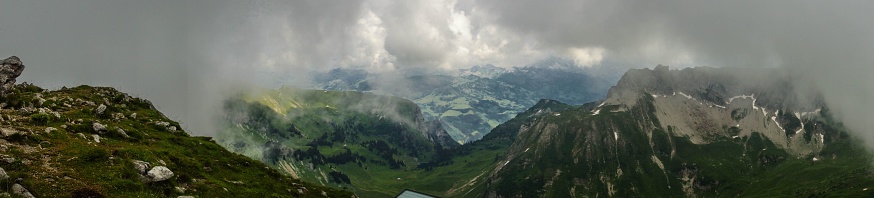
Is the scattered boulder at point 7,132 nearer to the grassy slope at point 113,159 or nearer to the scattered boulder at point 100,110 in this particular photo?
the grassy slope at point 113,159

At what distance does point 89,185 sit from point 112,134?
90.1ft

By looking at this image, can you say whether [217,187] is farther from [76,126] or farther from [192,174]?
[76,126]

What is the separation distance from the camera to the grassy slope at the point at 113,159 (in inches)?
1451

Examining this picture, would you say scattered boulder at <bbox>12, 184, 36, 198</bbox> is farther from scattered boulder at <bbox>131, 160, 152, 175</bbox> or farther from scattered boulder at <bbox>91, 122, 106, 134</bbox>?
scattered boulder at <bbox>91, 122, 106, 134</bbox>

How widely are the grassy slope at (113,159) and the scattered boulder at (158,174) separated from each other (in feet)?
1.97

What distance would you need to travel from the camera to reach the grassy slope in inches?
1451

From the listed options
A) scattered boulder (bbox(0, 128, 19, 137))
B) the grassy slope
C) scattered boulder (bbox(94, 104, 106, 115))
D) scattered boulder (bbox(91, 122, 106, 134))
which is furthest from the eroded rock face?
scattered boulder (bbox(0, 128, 19, 137))

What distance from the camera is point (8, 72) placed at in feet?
215

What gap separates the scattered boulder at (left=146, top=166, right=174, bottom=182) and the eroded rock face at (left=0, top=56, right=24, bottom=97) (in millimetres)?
36309

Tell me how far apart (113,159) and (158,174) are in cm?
452

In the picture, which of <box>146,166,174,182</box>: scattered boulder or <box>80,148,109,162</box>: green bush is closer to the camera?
<box>80,148,109,162</box>: green bush

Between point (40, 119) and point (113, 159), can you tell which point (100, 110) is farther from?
point (113, 159)

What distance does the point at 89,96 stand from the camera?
84.3 m

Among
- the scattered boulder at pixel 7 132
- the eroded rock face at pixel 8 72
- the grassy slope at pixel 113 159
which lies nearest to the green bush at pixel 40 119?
the grassy slope at pixel 113 159
